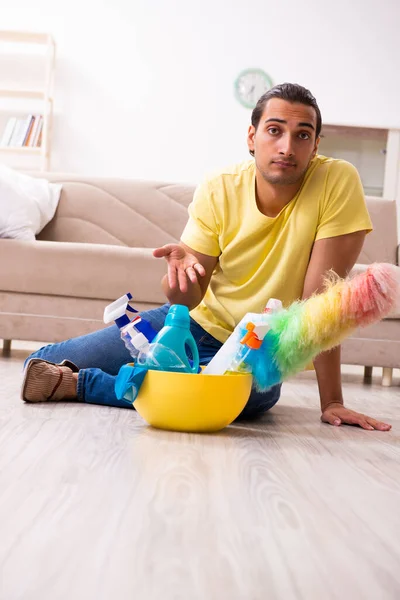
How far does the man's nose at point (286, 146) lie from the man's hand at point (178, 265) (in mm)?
290

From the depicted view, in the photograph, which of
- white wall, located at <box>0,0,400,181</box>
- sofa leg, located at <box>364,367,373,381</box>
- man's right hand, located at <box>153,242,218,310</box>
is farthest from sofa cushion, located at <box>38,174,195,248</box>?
white wall, located at <box>0,0,400,181</box>

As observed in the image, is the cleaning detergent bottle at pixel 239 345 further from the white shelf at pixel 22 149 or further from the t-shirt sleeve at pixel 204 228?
the white shelf at pixel 22 149

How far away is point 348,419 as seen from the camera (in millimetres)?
1552

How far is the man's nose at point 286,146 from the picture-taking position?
151cm

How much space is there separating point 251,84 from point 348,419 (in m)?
4.28

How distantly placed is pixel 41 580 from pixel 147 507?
0.24m

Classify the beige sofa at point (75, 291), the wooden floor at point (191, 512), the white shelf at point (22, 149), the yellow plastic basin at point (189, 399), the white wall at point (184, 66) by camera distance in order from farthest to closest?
the white wall at point (184, 66)
the white shelf at point (22, 149)
the beige sofa at point (75, 291)
the yellow plastic basin at point (189, 399)
the wooden floor at point (191, 512)

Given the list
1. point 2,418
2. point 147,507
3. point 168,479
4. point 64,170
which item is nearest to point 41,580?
point 147,507

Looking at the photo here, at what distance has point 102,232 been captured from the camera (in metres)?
3.09

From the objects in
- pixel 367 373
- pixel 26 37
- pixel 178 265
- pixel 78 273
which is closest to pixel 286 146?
pixel 178 265

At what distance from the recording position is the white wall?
17.7 feet

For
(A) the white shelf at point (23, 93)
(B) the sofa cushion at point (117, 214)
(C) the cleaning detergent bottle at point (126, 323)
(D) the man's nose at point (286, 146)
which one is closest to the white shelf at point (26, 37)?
(A) the white shelf at point (23, 93)

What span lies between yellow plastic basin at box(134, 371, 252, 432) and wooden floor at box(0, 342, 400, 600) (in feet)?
0.10

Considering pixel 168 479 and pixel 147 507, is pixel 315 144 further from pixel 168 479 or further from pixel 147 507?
pixel 147 507
